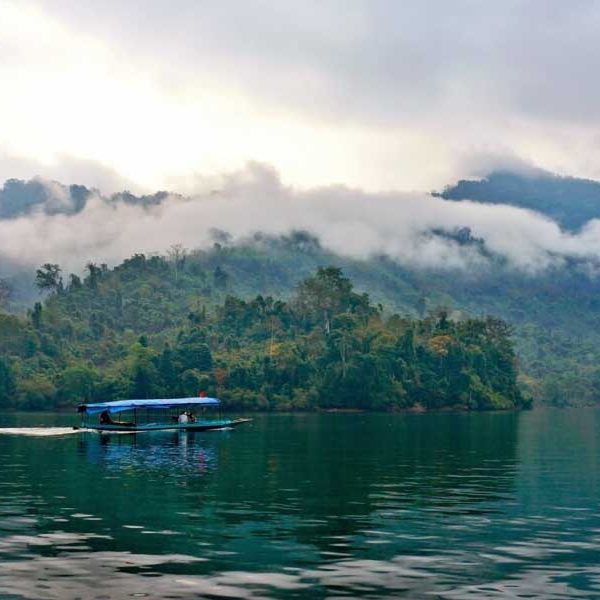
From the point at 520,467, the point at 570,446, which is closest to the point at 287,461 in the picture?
the point at 520,467

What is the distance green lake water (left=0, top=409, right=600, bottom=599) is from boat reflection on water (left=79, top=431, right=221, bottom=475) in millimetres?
432

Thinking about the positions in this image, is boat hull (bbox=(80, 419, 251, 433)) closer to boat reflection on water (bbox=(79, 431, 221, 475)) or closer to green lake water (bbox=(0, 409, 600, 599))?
boat reflection on water (bbox=(79, 431, 221, 475))

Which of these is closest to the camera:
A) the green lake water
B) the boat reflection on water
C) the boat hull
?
the green lake water

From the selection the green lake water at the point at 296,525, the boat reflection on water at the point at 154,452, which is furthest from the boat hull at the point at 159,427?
the green lake water at the point at 296,525

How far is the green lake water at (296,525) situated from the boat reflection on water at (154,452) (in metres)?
0.43

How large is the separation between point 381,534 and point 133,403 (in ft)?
220

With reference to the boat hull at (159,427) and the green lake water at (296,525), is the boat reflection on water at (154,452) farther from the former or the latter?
the boat hull at (159,427)

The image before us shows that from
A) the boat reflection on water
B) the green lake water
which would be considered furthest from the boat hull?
the green lake water

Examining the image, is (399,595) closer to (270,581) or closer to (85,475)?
(270,581)

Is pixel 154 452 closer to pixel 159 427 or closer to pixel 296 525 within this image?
pixel 159 427

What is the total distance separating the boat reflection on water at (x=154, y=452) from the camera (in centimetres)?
6981

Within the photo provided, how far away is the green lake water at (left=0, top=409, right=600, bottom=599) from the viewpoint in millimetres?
31500

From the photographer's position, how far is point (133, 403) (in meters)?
104

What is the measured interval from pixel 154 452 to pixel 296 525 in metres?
43.0
